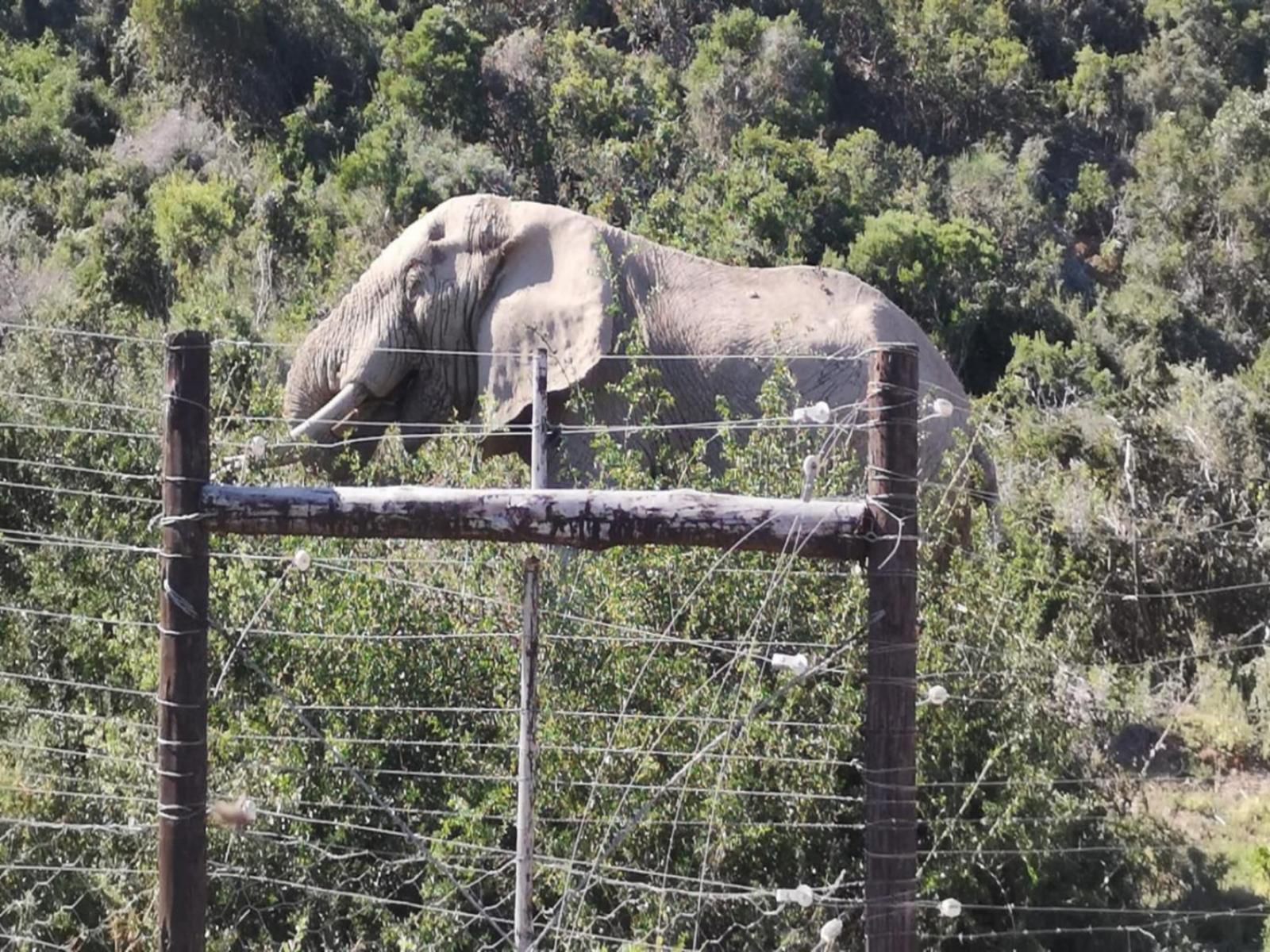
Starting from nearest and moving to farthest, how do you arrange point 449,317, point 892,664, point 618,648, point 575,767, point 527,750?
point 892,664 → point 527,750 → point 575,767 → point 618,648 → point 449,317

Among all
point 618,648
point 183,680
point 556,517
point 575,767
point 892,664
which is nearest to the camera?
point 892,664

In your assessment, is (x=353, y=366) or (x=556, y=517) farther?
(x=353, y=366)

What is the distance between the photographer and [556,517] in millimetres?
4270

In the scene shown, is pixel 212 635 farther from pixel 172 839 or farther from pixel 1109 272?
pixel 1109 272

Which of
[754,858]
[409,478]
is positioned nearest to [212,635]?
[409,478]

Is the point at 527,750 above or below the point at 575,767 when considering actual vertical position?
above

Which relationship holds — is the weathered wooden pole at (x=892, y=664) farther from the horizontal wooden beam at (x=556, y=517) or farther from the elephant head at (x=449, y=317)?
the elephant head at (x=449, y=317)

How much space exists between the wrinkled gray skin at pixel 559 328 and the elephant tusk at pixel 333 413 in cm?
1

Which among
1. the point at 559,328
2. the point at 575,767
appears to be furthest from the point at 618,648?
the point at 559,328

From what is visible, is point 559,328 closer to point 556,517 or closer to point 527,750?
point 527,750

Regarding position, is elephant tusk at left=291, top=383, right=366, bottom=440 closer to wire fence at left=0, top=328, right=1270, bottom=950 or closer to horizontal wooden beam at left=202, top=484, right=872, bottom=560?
wire fence at left=0, top=328, right=1270, bottom=950

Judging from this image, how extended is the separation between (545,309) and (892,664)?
4.78 meters

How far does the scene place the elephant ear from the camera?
8.45 metres

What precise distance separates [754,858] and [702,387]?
3.30 meters
